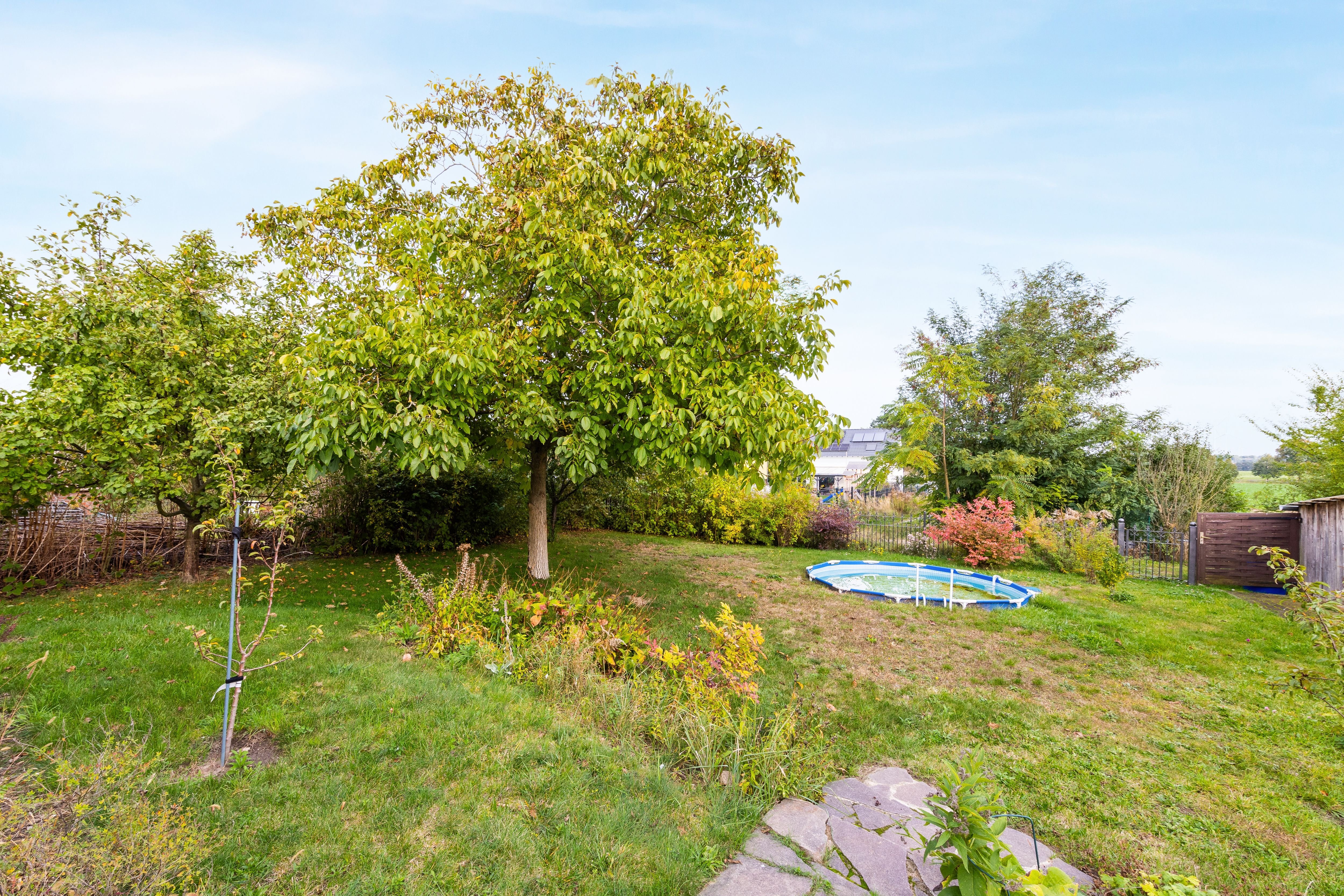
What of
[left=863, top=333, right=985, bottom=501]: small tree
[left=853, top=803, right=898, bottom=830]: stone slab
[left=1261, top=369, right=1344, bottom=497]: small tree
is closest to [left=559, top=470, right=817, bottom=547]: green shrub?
[left=863, top=333, right=985, bottom=501]: small tree

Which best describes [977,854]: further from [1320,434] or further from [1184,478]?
[1184,478]

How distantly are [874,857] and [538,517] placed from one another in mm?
5525

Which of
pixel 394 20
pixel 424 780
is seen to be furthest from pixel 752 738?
pixel 394 20

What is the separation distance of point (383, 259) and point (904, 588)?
360 inches

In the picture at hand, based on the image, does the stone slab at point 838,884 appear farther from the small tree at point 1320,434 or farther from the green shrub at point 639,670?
the small tree at point 1320,434

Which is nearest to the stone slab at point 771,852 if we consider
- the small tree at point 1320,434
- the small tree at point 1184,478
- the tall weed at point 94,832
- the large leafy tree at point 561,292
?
the tall weed at point 94,832

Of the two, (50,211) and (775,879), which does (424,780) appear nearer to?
(775,879)

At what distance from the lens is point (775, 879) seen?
217 cm

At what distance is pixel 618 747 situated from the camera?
3.17 metres

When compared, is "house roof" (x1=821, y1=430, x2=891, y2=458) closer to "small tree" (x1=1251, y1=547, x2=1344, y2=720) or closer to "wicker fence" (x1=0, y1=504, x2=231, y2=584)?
"small tree" (x1=1251, y1=547, x2=1344, y2=720)

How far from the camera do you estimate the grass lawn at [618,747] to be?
2244mm

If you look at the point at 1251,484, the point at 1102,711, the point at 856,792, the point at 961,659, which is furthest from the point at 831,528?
the point at 1251,484

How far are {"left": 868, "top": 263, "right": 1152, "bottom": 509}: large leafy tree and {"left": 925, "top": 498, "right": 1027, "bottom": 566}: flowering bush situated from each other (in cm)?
247

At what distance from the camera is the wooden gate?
916cm
